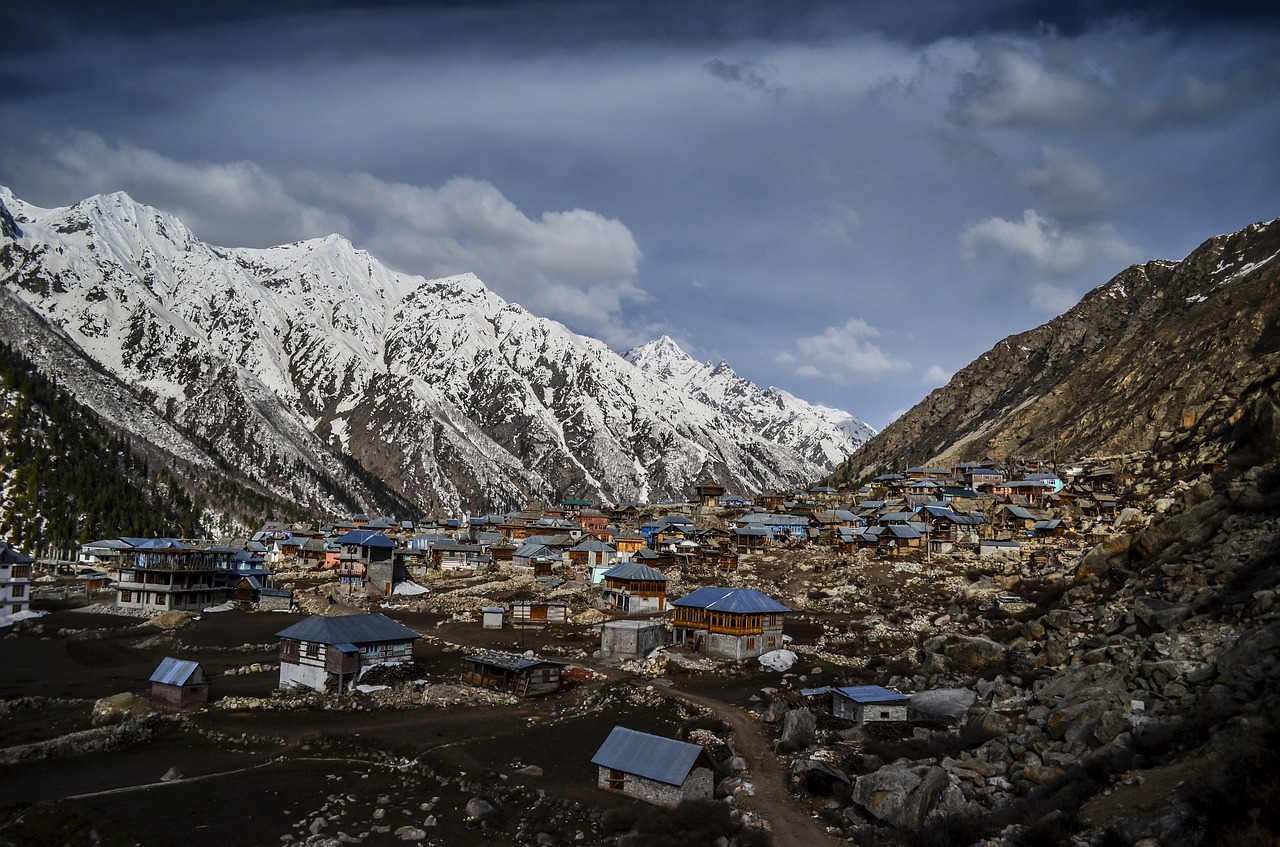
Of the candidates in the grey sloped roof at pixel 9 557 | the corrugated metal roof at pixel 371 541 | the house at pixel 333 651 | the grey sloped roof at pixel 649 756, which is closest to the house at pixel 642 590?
the house at pixel 333 651

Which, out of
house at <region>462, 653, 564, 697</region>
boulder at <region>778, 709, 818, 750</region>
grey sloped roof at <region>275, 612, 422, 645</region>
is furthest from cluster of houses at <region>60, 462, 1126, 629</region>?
boulder at <region>778, 709, 818, 750</region>

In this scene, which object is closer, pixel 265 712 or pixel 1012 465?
pixel 265 712

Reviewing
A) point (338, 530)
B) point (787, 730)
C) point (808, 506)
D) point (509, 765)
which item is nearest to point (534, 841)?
point (509, 765)

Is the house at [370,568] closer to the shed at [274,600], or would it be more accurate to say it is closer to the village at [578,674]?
the village at [578,674]

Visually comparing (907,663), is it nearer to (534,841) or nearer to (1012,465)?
(534,841)

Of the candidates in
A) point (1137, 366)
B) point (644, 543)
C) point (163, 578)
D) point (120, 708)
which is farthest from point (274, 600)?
point (1137, 366)

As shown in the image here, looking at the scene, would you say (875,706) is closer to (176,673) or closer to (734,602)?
(734,602)
